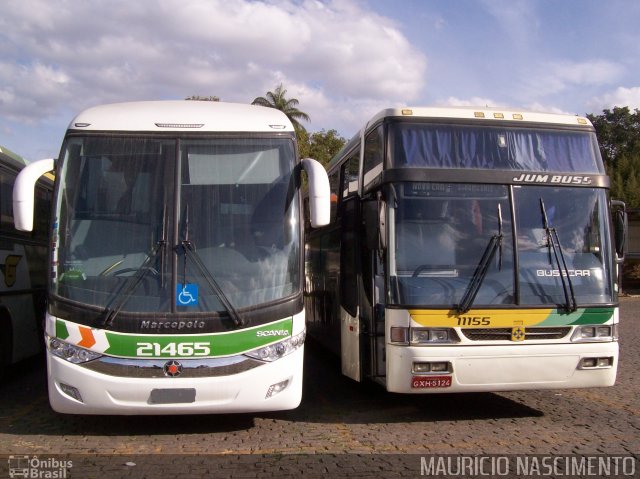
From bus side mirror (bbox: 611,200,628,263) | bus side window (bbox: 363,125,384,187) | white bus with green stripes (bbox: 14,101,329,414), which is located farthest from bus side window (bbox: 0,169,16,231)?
bus side mirror (bbox: 611,200,628,263)

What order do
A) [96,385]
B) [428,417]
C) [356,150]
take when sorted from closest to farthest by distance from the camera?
[96,385] → [428,417] → [356,150]

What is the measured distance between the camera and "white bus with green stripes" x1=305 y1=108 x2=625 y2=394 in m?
6.09

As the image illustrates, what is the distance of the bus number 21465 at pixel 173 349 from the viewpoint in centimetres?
548

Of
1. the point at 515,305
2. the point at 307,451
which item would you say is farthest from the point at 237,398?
the point at 515,305

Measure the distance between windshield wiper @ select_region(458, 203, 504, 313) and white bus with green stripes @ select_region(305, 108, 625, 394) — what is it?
1cm

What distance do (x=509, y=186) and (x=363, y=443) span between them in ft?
9.92

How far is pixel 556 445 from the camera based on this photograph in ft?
18.6

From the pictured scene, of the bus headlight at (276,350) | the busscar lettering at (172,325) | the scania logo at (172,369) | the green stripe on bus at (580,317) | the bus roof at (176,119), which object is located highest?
the bus roof at (176,119)

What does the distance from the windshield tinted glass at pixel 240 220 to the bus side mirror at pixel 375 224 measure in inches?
34.2

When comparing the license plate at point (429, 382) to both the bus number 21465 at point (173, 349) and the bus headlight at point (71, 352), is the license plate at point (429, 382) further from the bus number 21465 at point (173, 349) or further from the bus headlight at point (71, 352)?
the bus headlight at point (71, 352)

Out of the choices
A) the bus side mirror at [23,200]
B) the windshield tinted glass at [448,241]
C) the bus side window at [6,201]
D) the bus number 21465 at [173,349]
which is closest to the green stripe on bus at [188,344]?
the bus number 21465 at [173,349]

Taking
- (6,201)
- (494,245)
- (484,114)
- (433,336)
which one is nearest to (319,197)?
(433,336)

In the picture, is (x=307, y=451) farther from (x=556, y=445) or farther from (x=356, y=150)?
(x=356, y=150)

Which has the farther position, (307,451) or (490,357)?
(490,357)
